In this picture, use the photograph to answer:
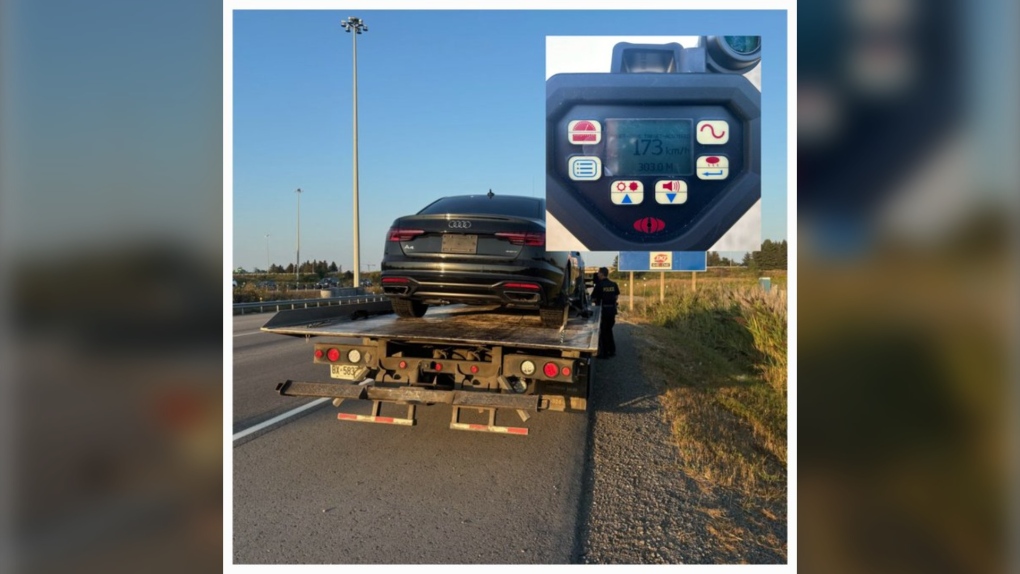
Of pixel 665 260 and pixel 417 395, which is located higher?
pixel 665 260

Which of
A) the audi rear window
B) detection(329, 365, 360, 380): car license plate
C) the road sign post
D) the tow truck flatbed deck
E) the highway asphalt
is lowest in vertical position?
the highway asphalt

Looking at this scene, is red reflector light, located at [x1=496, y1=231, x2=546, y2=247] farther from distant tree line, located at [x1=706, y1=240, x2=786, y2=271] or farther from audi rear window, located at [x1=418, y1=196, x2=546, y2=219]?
distant tree line, located at [x1=706, y1=240, x2=786, y2=271]

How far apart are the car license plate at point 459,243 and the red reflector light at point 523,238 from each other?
221 millimetres

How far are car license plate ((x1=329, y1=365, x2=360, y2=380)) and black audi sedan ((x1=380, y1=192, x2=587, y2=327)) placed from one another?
739mm

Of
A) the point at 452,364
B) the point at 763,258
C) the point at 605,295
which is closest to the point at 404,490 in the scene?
the point at 452,364

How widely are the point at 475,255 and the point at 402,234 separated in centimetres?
70

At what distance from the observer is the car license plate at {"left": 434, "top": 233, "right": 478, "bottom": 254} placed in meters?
4.29

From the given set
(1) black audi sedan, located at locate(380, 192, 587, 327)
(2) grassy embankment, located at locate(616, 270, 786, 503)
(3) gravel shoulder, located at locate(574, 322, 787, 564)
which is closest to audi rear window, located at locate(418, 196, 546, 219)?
(1) black audi sedan, located at locate(380, 192, 587, 327)

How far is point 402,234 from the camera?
445 centimetres

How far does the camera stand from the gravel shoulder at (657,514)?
2.84 meters

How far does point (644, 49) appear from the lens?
265cm

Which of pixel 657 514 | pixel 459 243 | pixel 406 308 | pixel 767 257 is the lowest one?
pixel 657 514

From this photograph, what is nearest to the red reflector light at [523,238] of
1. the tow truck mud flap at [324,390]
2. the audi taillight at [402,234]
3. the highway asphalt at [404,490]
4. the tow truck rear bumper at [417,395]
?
the audi taillight at [402,234]
